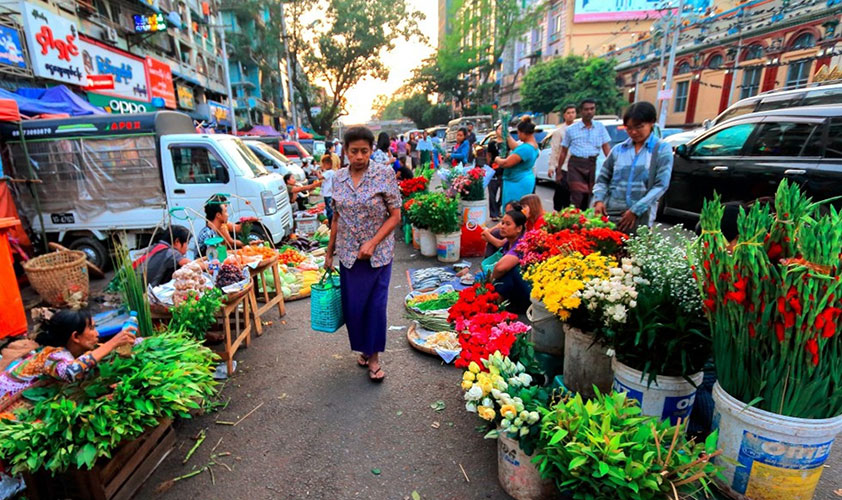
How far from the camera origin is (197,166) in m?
6.51

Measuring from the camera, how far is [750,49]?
19516 millimetres

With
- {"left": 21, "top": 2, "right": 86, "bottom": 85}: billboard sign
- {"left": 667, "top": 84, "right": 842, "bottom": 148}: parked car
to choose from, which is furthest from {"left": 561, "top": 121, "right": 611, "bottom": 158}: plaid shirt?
{"left": 21, "top": 2, "right": 86, "bottom": 85}: billboard sign

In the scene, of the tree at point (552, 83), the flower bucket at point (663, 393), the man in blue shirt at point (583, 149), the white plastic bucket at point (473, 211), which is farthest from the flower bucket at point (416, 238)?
the tree at point (552, 83)

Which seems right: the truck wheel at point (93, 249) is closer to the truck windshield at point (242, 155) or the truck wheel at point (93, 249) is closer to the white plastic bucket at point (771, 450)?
the truck windshield at point (242, 155)

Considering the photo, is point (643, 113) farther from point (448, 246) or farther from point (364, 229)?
point (448, 246)

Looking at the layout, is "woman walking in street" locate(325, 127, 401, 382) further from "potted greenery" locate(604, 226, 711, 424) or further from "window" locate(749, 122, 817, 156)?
"window" locate(749, 122, 817, 156)

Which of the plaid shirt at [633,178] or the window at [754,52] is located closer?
the plaid shirt at [633,178]

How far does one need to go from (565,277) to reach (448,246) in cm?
364

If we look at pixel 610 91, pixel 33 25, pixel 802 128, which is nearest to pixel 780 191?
pixel 802 128

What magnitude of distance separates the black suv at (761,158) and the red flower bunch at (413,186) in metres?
3.87

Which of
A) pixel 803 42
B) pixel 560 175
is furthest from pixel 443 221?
pixel 803 42

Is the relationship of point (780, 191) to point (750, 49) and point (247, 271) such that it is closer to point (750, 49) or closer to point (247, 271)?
point (247, 271)

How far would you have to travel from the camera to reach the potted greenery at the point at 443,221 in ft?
19.0

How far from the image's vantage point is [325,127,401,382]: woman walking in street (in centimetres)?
294
